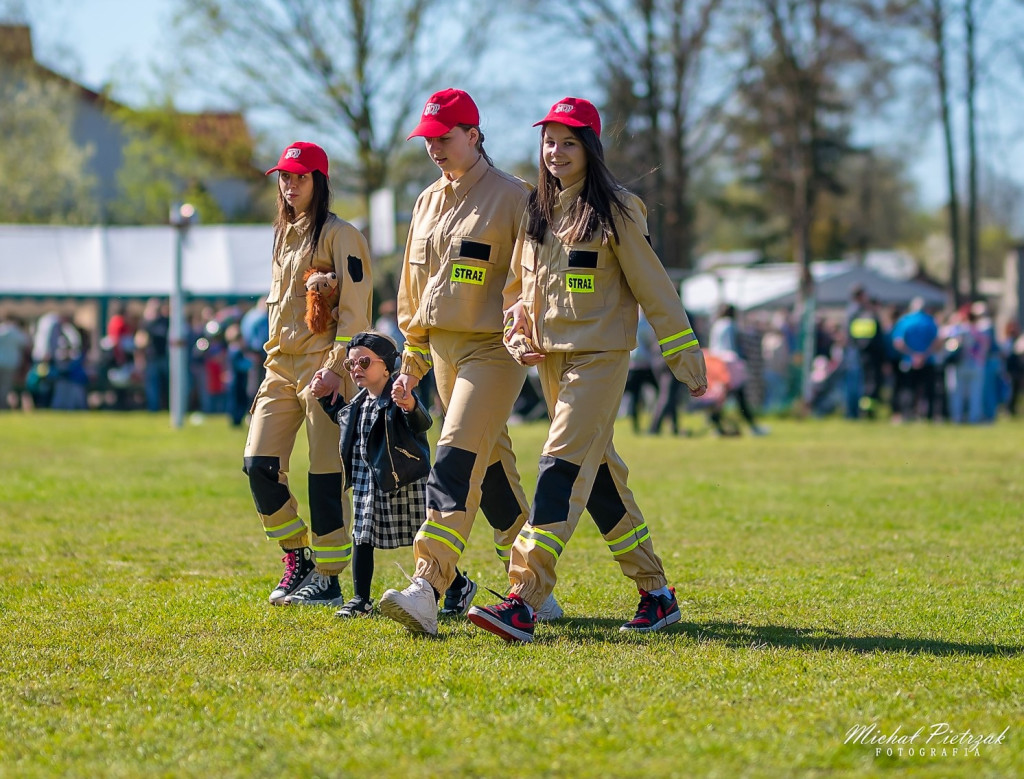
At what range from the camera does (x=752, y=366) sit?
24.0 meters

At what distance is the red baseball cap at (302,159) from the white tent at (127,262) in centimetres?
1988

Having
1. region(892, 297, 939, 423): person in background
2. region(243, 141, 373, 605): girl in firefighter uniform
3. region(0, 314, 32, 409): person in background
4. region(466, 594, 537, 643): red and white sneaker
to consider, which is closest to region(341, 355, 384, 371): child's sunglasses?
region(243, 141, 373, 605): girl in firefighter uniform

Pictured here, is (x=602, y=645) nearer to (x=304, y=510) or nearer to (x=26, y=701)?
(x=26, y=701)

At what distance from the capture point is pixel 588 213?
17.7 ft

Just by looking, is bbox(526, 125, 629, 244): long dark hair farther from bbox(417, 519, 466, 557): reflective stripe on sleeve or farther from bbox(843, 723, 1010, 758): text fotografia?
bbox(843, 723, 1010, 758): text fotografia

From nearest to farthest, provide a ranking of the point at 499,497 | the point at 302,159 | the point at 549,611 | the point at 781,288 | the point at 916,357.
A: the point at 549,611 → the point at 499,497 → the point at 302,159 → the point at 916,357 → the point at 781,288

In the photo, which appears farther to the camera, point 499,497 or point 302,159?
point 302,159

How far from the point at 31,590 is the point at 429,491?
229 cm

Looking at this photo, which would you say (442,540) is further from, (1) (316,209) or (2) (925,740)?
(2) (925,740)

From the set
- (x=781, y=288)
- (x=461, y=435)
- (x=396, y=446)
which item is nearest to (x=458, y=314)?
(x=461, y=435)

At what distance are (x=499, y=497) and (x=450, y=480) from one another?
0.64 metres

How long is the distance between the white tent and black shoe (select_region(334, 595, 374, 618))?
20.5 m

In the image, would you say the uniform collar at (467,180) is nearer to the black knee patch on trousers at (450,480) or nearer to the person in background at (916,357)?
the black knee patch on trousers at (450,480)

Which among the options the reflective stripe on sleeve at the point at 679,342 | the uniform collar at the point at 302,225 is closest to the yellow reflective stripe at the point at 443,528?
the reflective stripe on sleeve at the point at 679,342
